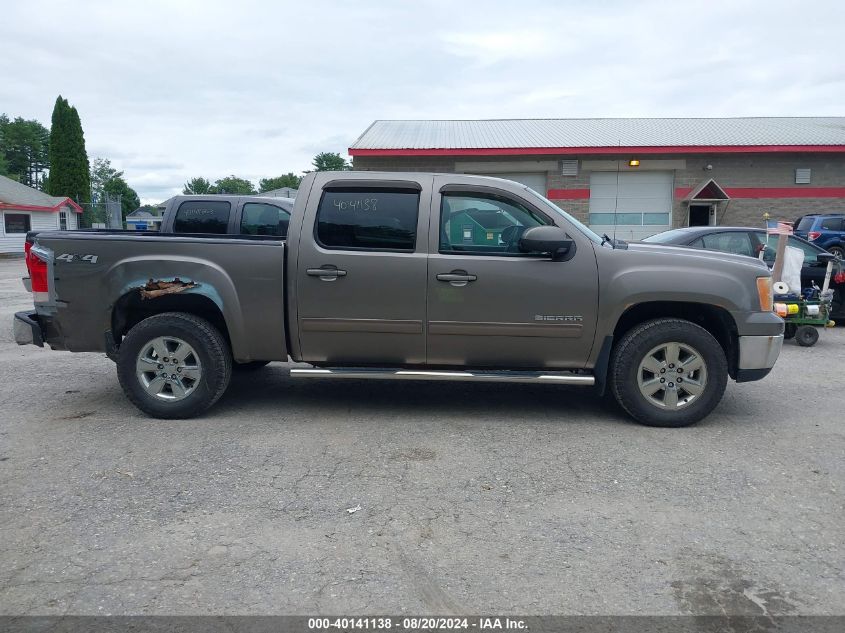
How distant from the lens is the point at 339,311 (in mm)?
5254

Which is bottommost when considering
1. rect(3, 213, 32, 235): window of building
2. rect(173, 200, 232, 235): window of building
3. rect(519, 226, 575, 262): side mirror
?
rect(519, 226, 575, 262): side mirror

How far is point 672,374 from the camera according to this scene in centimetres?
520

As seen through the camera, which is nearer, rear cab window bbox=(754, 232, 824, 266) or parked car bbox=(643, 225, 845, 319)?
parked car bbox=(643, 225, 845, 319)

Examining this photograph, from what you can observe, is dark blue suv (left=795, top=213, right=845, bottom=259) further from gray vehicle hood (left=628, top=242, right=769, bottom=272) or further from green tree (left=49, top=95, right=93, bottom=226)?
green tree (left=49, top=95, right=93, bottom=226)

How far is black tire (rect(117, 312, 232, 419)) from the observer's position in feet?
17.4

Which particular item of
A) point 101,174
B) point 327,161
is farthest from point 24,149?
point 327,161

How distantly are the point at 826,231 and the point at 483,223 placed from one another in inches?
597

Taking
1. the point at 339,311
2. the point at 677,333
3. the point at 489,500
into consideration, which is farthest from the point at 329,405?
the point at 677,333

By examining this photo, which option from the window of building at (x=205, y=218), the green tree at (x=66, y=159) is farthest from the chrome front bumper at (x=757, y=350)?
the green tree at (x=66, y=159)

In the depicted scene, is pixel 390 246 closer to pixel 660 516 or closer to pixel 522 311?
pixel 522 311

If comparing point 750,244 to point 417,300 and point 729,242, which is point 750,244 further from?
point 417,300

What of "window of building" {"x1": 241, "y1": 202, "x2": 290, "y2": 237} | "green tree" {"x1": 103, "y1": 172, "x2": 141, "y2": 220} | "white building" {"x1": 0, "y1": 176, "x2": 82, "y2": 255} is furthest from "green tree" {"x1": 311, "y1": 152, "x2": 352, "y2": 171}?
"window of building" {"x1": 241, "y1": 202, "x2": 290, "y2": 237}

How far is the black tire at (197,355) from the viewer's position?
17.4 ft

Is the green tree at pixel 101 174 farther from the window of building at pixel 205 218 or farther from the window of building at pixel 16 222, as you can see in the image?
the window of building at pixel 205 218
